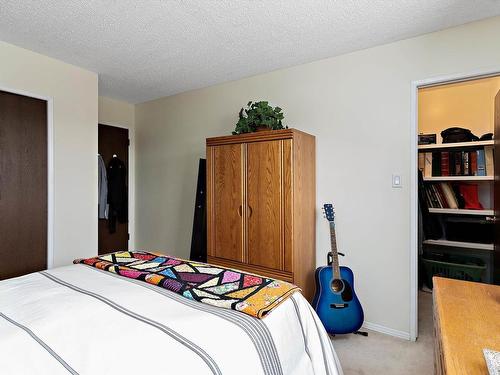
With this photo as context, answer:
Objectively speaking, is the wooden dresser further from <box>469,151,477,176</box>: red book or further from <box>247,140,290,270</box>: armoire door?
<box>469,151,477,176</box>: red book

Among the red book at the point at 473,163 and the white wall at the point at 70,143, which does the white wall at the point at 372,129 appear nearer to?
the red book at the point at 473,163

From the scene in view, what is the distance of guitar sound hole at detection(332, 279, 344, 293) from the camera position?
237cm

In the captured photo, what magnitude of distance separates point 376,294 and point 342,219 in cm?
70

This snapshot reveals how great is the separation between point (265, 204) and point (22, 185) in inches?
87.5

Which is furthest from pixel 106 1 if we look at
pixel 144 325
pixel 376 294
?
pixel 376 294

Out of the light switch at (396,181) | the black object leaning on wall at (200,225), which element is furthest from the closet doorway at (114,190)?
the light switch at (396,181)

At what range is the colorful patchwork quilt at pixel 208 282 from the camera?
1.33 meters

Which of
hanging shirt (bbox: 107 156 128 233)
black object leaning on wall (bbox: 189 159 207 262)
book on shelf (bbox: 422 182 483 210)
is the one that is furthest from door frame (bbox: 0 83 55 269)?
book on shelf (bbox: 422 182 483 210)

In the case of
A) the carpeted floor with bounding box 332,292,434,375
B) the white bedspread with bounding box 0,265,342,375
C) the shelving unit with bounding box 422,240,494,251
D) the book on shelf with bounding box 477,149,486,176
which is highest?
the book on shelf with bounding box 477,149,486,176

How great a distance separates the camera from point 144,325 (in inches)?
43.3

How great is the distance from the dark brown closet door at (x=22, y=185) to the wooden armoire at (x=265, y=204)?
5.24 ft

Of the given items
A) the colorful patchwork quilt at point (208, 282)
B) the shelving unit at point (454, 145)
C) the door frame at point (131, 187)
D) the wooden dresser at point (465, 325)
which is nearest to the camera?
the wooden dresser at point (465, 325)

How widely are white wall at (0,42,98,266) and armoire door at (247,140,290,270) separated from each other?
1.80 meters

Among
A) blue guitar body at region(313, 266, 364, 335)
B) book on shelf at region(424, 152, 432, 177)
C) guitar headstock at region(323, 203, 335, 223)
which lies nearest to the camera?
blue guitar body at region(313, 266, 364, 335)
